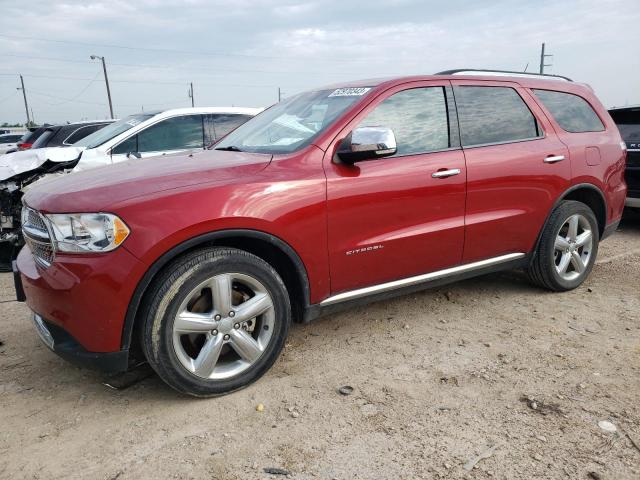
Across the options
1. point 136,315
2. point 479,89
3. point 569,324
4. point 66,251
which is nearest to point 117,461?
point 136,315

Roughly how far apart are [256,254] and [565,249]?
2670mm

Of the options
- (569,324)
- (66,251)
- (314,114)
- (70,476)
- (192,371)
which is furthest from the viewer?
(569,324)

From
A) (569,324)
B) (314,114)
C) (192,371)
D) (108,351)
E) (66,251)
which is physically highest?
(314,114)

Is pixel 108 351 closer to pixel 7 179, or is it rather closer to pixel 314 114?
pixel 314 114

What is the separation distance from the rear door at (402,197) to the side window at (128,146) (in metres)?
4.34

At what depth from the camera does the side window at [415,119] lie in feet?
10.9

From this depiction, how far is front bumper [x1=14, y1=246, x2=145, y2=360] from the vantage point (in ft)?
7.97

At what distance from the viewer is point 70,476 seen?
2.21 metres

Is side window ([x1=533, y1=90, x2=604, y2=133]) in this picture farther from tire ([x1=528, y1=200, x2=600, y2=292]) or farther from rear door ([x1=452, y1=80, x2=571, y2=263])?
tire ([x1=528, y1=200, x2=600, y2=292])

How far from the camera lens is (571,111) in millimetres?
4289

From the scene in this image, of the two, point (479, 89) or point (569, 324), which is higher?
point (479, 89)

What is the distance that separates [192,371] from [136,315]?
41cm

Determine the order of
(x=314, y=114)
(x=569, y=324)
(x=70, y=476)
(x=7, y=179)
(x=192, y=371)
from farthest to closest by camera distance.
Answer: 1. (x=7, y=179)
2. (x=569, y=324)
3. (x=314, y=114)
4. (x=192, y=371)
5. (x=70, y=476)

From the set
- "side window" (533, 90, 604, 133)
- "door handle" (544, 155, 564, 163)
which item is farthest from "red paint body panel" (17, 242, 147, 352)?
"side window" (533, 90, 604, 133)
